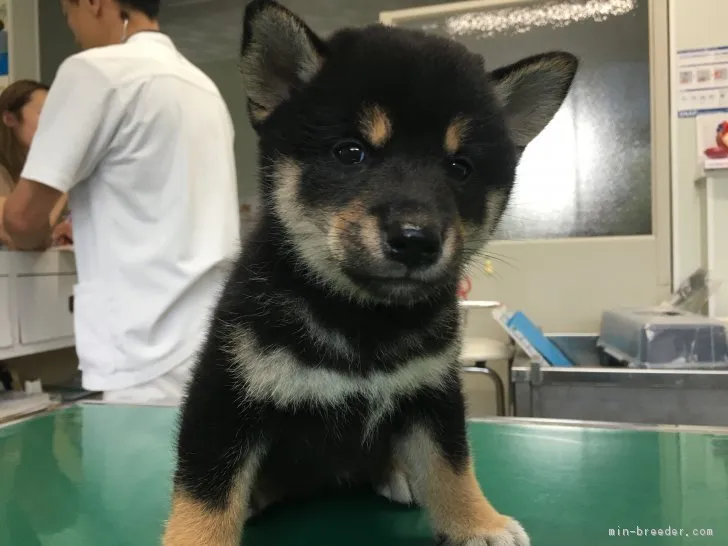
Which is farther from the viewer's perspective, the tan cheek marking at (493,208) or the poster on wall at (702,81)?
the poster on wall at (702,81)

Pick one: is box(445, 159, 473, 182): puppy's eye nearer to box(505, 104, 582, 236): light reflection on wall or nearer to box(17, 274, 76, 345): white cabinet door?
box(505, 104, 582, 236): light reflection on wall

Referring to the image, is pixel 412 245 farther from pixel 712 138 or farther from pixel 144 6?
pixel 712 138

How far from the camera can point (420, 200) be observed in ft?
2.31

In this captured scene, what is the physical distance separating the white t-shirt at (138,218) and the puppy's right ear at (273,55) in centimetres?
81

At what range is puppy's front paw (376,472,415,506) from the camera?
99 centimetres

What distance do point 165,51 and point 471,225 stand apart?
1.27 meters

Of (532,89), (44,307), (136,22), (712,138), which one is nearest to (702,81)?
(712,138)

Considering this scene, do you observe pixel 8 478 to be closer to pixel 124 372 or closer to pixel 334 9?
pixel 124 372

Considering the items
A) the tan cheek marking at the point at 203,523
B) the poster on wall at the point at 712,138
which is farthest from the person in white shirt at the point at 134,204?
the poster on wall at the point at 712,138

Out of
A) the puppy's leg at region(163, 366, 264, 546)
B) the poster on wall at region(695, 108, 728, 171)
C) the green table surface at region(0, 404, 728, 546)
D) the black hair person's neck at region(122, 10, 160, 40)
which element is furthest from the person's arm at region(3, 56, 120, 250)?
the poster on wall at region(695, 108, 728, 171)

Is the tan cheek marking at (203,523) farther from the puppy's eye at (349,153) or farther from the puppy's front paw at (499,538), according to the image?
the puppy's eye at (349,153)

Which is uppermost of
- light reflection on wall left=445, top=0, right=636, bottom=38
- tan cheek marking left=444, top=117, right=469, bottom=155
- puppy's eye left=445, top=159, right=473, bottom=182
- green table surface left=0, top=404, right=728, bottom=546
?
light reflection on wall left=445, top=0, right=636, bottom=38

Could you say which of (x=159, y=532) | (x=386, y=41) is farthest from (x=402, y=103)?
(x=159, y=532)

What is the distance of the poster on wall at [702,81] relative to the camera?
2.59 meters
